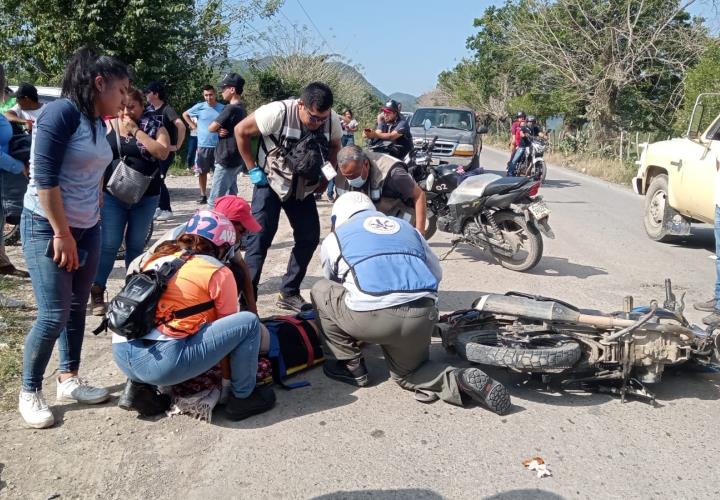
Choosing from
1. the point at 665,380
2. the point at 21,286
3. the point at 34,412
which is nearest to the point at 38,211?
the point at 34,412

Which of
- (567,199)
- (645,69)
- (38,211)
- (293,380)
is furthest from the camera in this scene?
(645,69)

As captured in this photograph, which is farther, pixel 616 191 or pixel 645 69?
pixel 645 69

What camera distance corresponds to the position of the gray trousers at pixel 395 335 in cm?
356

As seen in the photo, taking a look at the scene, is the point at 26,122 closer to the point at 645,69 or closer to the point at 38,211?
the point at 38,211

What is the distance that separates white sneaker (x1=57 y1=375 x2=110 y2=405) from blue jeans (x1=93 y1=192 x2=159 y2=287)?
144 centimetres

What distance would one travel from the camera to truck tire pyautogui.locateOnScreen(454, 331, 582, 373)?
3.59 meters

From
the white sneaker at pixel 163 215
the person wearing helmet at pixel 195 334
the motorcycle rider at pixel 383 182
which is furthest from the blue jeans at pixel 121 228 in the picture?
the white sneaker at pixel 163 215

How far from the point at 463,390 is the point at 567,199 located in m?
10.1

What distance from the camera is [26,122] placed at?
7164 millimetres

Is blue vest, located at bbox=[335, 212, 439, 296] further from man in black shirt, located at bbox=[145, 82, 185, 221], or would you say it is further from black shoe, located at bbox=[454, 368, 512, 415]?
man in black shirt, located at bbox=[145, 82, 185, 221]

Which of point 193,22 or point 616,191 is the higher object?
point 193,22

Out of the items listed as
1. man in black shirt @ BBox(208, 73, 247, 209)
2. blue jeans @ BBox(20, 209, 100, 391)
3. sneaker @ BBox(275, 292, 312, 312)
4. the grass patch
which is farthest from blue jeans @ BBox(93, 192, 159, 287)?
man in black shirt @ BBox(208, 73, 247, 209)

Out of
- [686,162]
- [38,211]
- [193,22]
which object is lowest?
[38,211]

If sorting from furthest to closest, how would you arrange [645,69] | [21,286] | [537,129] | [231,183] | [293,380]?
1. [645,69]
2. [537,129]
3. [231,183]
4. [21,286]
5. [293,380]
